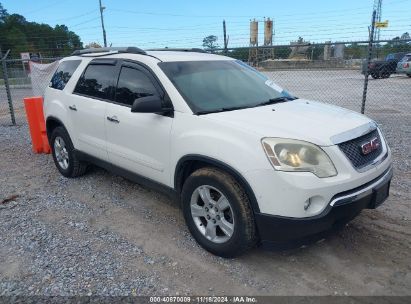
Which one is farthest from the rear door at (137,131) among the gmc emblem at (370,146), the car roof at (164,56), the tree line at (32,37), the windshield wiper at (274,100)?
the tree line at (32,37)

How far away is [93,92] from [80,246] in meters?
2.00

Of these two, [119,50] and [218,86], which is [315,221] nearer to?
[218,86]

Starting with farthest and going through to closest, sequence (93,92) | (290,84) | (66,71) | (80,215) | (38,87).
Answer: (290,84), (38,87), (66,71), (93,92), (80,215)

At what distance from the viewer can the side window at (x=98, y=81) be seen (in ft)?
15.0

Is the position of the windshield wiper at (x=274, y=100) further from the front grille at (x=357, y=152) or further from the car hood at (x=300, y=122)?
the front grille at (x=357, y=152)

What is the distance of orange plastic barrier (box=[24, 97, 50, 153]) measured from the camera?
7281 millimetres

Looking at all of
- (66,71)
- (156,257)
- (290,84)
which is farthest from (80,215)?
(290,84)

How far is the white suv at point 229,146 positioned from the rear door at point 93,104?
0.6 inches

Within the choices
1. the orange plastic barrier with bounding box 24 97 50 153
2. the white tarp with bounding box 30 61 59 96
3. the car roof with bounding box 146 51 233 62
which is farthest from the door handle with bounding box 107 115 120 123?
the white tarp with bounding box 30 61 59 96

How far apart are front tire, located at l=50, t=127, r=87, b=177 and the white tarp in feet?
19.1

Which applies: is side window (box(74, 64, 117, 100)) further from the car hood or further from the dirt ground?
the car hood

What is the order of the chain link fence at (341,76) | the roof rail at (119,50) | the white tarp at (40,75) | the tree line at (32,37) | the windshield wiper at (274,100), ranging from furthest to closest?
1. the tree line at (32,37)
2. the white tarp at (40,75)
3. the chain link fence at (341,76)
4. the roof rail at (119,50)
5. the windshield wiper at (274,100)

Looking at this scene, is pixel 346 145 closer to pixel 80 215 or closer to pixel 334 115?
pixel 334 115

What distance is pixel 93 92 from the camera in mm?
4840
